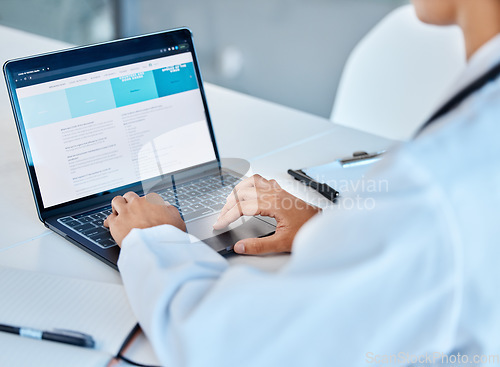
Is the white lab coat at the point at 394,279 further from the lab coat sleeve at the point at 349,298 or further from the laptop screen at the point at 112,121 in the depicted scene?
the laptop screen at the point at 112,121

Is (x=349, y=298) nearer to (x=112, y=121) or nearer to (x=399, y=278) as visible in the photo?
(x=399, y=278)

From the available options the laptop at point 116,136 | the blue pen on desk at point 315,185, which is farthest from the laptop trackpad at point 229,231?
the blue pen on desk at point 315,185

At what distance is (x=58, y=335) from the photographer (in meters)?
0.68

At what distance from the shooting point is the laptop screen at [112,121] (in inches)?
39.1

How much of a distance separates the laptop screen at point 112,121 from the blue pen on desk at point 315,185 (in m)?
0.18

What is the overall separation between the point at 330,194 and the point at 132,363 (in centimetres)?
55

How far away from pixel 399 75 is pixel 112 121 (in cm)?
98

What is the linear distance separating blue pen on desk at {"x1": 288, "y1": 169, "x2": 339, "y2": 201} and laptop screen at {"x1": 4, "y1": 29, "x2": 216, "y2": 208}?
182mm

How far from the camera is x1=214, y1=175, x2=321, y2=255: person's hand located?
→ 861 mm

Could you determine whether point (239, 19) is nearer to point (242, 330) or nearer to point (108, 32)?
point (108, 32)

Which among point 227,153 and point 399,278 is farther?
point 227,153

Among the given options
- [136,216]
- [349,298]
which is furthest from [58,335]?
[349,298]

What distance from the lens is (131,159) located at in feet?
3.52

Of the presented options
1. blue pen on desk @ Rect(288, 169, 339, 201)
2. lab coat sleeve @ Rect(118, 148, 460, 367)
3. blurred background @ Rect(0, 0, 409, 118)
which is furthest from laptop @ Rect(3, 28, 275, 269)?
blurred background @ Rect(0, 0, 409, 118)
